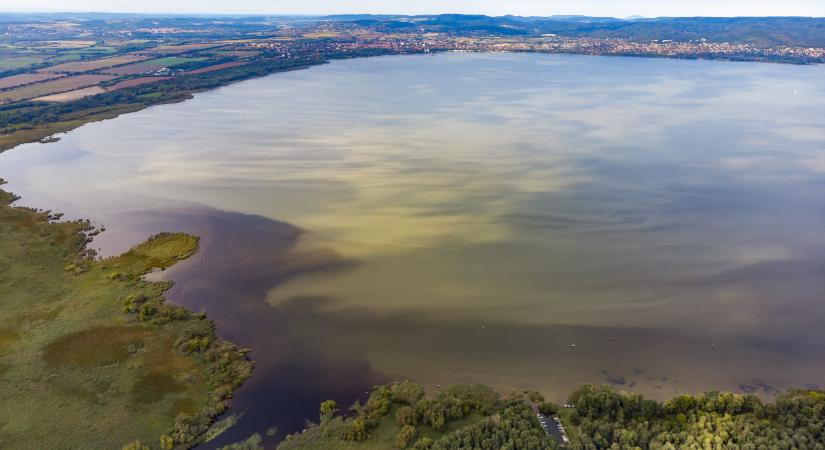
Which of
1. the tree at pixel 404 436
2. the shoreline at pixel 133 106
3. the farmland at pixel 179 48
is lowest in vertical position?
the tree at pixel 404 436

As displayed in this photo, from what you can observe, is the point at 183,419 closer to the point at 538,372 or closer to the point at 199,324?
the point at 199,324

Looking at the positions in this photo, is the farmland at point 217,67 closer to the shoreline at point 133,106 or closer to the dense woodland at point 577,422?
the shoreline at point 133,106

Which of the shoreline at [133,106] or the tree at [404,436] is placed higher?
the shoreline at [133,106]

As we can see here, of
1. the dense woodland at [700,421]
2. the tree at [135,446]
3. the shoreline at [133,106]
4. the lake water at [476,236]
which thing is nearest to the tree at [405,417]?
the lake water at [476,236]

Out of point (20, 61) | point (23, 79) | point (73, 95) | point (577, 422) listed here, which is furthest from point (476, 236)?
point (20, 61)

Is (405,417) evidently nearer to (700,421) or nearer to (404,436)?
→ (404,436)

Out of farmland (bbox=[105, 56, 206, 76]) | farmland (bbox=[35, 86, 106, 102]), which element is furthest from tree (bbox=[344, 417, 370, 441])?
farmland (bbox=[105, 56, 206, 76])

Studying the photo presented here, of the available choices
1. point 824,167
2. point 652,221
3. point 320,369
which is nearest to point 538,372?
point 320,369
